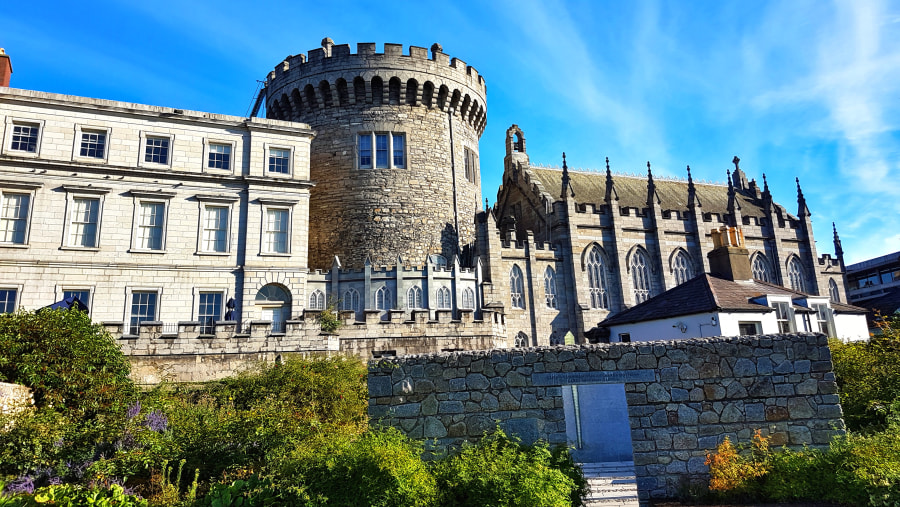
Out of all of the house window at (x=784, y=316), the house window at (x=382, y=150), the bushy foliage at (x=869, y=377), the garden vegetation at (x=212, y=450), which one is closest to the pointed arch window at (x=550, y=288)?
the house window at (x=382, y=150)

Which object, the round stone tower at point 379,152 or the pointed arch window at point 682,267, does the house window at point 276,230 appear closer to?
the round stone tower at point 379,152

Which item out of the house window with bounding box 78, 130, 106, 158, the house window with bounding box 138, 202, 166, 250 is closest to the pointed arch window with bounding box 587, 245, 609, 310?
the house window with bounding box 138, 202, 166, 250

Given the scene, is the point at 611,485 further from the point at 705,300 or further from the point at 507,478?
the point at 705,300

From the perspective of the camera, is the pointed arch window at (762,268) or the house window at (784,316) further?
the pointed arch window at (762,268)

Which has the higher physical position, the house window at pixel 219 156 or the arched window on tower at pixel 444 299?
the house window at pixel 219 156

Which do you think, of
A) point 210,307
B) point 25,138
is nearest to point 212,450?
point 210,307

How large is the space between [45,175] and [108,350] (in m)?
13.4

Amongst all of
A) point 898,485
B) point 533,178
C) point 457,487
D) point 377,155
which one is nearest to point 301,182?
point 377,155

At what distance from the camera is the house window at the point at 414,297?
2561 cm

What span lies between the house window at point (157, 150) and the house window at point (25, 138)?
3.95 meters

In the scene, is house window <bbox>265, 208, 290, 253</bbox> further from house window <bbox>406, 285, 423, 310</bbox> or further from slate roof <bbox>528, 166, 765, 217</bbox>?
slate roof <bbox>528, 166, 765, 217</bbox>

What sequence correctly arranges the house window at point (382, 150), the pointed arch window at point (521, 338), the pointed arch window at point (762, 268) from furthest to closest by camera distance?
the pointed arch window at point (762, 268) → the house window at point (382, 150) → the pointed arch window at point (521, 338)

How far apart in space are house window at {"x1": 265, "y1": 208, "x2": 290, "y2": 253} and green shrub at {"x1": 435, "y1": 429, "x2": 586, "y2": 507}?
56.3ft

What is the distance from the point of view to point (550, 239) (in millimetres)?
33188
